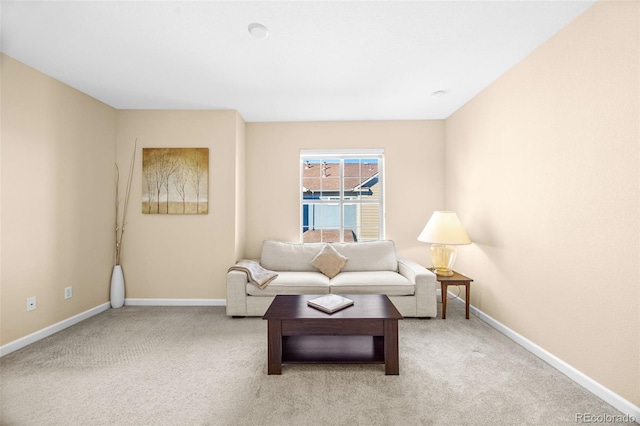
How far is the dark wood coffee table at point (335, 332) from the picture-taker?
2.02 metres

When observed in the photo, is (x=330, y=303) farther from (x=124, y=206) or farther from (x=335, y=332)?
(x=124, y=206)

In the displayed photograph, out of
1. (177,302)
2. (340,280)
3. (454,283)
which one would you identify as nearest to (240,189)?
(177,302)

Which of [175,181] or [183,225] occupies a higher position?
[175,181]

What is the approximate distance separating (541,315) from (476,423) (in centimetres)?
121

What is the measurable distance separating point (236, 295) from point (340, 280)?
1.19 m

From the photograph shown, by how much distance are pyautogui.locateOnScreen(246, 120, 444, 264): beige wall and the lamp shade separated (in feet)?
2.55

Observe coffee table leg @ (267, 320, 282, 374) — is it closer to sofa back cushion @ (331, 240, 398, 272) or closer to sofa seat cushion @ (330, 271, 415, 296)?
sofa seat cushion @ (330, 271, 415, 296)

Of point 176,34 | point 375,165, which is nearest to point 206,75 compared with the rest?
point 176,34

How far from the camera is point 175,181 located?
11.8 feet

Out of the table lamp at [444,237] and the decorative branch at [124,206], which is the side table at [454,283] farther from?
the decorative branch at [124,206]

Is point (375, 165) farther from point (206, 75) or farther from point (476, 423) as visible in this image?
point (476, 423)

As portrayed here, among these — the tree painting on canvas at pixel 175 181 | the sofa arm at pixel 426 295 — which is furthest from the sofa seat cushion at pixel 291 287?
the tree painting on canvas at pixel 175 181

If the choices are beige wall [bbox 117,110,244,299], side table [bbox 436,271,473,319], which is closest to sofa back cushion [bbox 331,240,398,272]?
side table [bbox 436,271,473,319]

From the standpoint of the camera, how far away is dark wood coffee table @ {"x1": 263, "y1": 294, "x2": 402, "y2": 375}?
202 centimetres
